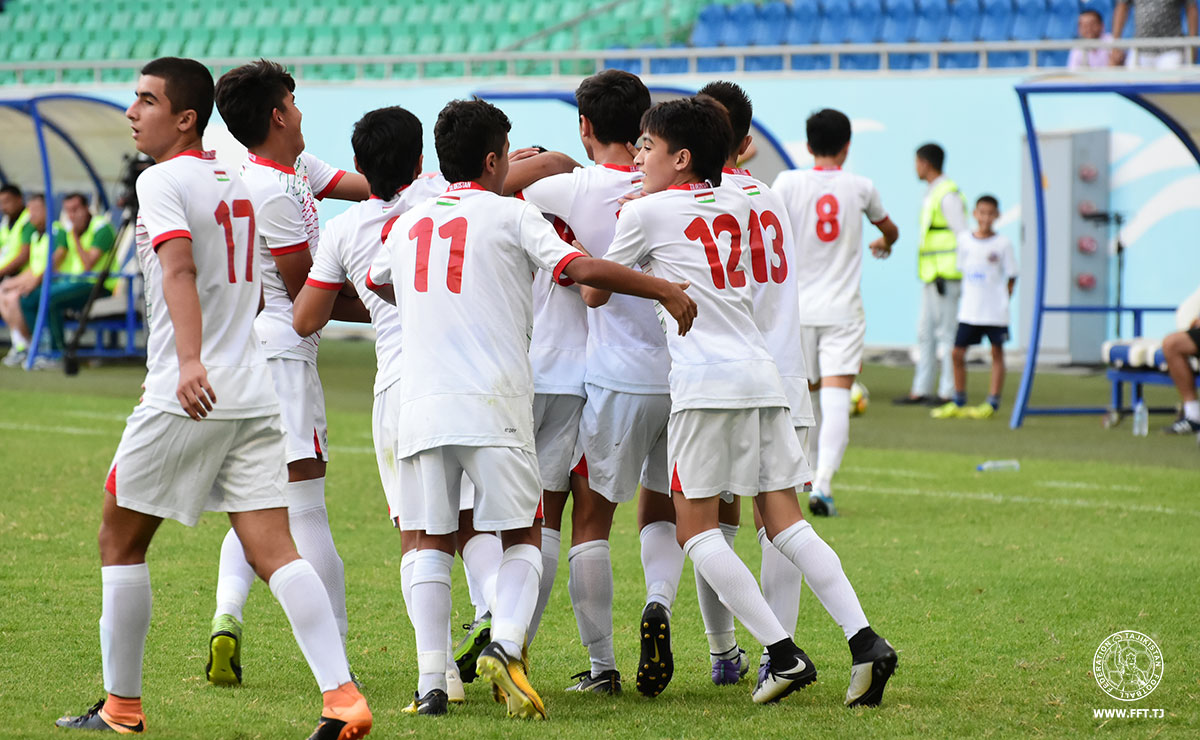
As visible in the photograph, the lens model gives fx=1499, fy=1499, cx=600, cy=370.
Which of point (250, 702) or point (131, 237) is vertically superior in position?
point (131, 237)

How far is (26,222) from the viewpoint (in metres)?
16.9

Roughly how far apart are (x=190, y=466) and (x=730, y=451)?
4.79 ft

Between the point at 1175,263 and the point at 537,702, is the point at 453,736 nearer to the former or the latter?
the point at 537,702

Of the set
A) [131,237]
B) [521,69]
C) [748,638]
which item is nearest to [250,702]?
[748,638]

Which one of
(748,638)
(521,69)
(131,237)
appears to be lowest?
(748,638)

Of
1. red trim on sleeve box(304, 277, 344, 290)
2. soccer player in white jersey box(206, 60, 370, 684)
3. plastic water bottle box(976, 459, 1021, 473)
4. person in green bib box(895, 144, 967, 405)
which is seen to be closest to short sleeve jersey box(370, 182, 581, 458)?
red trim on sleeve box(304, 277, 344, 290)

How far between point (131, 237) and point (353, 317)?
12510mm

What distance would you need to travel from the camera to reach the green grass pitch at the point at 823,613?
13.1 ft

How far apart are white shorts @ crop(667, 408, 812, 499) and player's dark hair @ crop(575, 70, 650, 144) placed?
2.92ft

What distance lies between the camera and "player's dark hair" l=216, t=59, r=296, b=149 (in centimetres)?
421

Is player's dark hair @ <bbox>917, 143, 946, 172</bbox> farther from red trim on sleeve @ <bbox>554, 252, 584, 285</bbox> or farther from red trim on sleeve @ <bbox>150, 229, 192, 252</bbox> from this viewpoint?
red trim on sleeve @ <bbox>150, 229, 192, 252</bbox>

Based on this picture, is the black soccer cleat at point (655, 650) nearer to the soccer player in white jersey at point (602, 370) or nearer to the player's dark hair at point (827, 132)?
the soccer player in white jersey at point (602, 370)

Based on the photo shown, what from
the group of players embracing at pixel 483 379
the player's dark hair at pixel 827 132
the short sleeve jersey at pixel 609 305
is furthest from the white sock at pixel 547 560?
the player's dark hair at pixel 827 132

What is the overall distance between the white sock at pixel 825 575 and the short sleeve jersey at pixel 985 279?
922 cm
